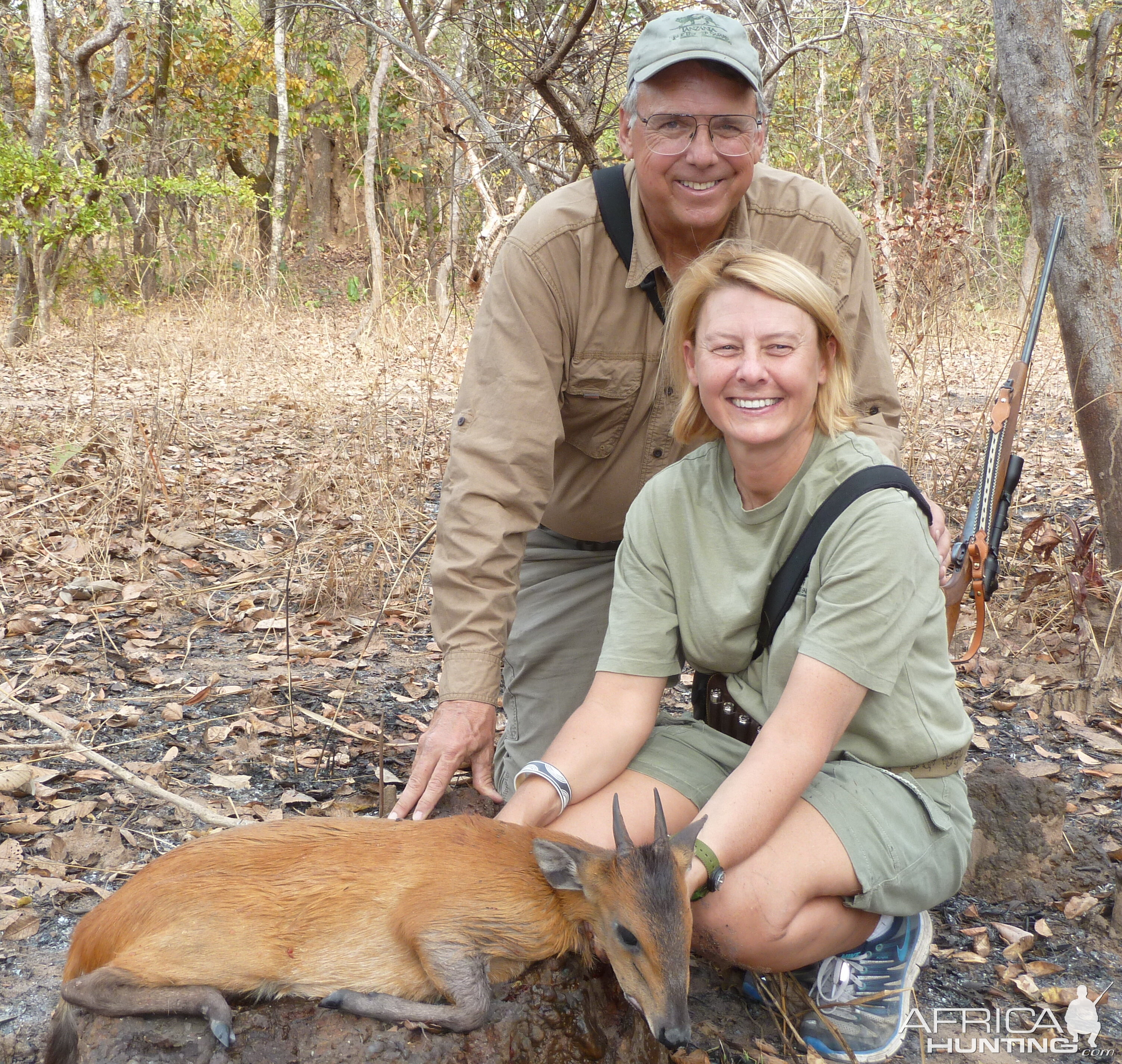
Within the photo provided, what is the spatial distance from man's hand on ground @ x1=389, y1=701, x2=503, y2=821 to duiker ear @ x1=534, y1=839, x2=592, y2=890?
633 mm

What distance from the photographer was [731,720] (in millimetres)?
3293

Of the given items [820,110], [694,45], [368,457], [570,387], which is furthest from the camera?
[820,110]

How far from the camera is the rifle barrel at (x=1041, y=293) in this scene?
4512 mm

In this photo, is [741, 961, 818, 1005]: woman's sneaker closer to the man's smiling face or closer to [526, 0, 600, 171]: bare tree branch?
the man's smiling face

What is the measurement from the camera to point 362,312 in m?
12.4

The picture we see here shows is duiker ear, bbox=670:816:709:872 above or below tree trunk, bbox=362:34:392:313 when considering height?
below

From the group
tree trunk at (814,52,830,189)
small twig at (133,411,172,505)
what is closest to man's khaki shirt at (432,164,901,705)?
small twig at (133,411,172,505)

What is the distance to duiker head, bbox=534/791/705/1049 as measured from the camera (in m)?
2.25

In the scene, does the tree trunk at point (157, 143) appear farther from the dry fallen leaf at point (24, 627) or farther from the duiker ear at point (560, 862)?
the duiker ear at point (560, 862)

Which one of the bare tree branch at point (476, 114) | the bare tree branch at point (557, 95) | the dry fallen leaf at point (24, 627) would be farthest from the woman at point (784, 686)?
the bare tree branch at point (476, 114)

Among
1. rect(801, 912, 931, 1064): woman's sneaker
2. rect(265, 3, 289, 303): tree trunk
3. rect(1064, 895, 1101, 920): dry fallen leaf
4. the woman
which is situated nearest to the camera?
the woman

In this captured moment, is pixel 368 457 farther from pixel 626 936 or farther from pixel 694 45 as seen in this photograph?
pixel 626 936

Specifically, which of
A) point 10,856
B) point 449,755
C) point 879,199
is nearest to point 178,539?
point 10,856

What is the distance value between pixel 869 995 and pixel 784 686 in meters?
0.85
